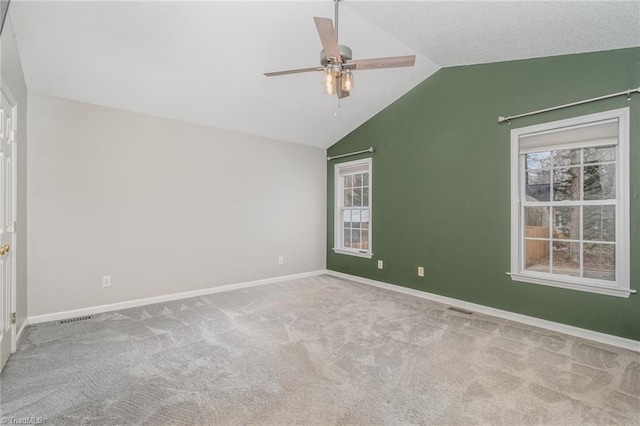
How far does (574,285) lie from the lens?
2.80 meters

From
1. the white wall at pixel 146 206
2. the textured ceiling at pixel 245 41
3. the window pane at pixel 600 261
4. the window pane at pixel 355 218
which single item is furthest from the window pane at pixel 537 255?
the white wall at pixel 146 206

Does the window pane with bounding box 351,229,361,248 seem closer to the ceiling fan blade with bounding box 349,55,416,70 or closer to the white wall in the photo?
the white wall

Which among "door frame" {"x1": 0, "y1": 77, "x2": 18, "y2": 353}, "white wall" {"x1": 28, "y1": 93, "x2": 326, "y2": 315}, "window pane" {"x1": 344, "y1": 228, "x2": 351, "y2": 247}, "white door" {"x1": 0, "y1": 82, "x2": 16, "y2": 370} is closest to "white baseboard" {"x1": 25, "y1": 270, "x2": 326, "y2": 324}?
"white wall" {"x1": 28, "y1": 93, "x2": 326, "y2": 315}

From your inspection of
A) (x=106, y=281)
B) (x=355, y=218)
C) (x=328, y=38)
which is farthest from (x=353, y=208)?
(x=106, y=281)

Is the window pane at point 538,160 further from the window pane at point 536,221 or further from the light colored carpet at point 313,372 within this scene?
the light colored carpet at point 313,372

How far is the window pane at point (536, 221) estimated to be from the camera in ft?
10.1

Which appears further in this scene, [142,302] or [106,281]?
[142,302]

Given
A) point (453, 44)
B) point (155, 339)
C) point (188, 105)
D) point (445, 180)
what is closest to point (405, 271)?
point (445, 180)

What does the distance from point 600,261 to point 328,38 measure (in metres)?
3.17

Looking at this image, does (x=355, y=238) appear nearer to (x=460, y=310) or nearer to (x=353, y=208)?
(x=353, y=208)

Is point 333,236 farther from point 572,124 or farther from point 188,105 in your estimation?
point 572,124

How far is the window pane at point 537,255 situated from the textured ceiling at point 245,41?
1.90 m

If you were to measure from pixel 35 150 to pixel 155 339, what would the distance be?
7.67 ft

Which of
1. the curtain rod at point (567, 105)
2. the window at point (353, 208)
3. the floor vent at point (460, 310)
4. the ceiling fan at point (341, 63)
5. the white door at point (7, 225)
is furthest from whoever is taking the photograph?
the window at point (353, 208)
